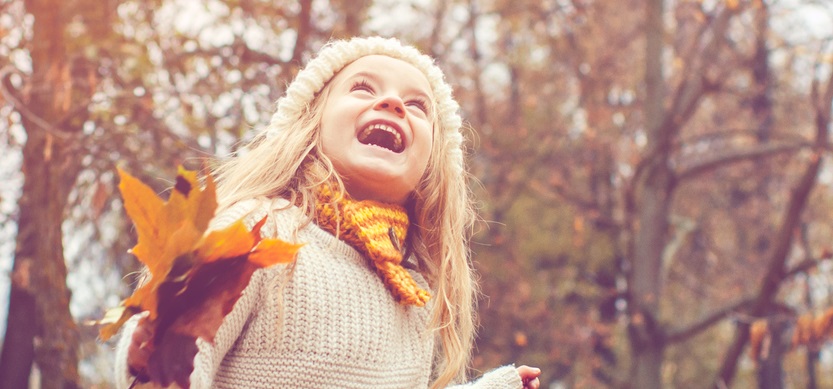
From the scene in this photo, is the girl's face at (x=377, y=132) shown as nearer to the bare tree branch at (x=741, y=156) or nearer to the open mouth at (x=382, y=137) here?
the open mouth at (x=382, y=137)

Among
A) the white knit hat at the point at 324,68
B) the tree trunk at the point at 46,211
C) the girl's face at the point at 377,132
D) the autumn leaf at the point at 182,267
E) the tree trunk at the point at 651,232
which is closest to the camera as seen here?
the autumn leaf at the point at 182,267

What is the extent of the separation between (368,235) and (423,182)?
43 centimetres

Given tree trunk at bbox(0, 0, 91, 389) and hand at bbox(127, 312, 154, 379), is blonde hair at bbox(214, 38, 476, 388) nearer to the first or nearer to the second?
hand at bbox(127, 312, 154, 379)

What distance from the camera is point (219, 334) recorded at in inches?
64.7

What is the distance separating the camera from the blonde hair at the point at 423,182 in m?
2.08

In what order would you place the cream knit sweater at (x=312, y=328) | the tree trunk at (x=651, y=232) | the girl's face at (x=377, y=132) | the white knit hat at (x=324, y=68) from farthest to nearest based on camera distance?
the tree trunk at (x=651, y=232) < the white knit hat at (x=324, y=68) < the girl's face at (x=377, y=132) < the cream knit sweater at (x=312, y=328)

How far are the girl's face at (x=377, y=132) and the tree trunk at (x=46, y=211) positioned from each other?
157cm

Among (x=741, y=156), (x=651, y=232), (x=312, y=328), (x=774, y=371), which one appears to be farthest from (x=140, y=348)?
(x=774, y=371)

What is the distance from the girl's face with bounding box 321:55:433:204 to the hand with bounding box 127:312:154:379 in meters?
0.85

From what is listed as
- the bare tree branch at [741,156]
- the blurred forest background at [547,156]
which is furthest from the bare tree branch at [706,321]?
the bare tree branch at [741,156]

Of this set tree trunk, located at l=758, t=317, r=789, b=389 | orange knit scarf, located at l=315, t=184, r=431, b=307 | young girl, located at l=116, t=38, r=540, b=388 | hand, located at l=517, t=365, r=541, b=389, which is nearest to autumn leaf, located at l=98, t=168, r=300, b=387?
young girl, located at l=116, t=38, r=540, b=388

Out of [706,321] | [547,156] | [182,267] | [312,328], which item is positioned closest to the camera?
[182,267]

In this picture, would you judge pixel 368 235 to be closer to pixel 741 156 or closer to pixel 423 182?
pixel 423 182

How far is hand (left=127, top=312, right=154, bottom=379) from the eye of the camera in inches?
51.0
